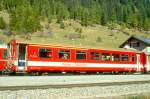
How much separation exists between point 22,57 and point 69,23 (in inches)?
3712

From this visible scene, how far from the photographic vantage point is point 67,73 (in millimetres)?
33719

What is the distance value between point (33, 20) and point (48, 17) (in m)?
42.4

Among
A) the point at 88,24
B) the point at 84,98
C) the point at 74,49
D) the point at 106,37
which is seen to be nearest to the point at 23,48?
the point at 74,49

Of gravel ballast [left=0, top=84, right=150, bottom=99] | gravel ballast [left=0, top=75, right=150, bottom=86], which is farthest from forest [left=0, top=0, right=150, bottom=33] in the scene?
gravel ballast [left=0, top=84, right=150, bottom=99]

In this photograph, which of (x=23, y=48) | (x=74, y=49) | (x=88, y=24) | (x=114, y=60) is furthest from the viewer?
(x=88, y=24)

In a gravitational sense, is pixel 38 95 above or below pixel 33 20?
below

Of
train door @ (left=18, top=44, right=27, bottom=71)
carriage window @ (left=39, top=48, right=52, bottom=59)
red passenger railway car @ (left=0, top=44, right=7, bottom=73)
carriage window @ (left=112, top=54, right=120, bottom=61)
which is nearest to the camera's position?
train door @ (left=18, top=44, right=27, bottom=71)

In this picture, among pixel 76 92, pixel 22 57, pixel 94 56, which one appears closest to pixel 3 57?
pixel 22 57

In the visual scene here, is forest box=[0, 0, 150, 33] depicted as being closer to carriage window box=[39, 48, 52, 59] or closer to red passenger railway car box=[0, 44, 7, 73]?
red passenger railway car box=[0, 44, 7, 73]

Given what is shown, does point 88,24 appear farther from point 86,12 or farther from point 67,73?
point 67,73

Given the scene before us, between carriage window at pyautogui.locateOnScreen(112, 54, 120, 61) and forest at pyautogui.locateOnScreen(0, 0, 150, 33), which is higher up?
forest at pyautogui.locateOnScreen(0, 0, 150, 33)

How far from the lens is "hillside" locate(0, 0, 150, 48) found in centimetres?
8056

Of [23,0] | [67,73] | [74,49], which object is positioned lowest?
[67,73]

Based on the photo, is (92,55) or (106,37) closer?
(92,55)
